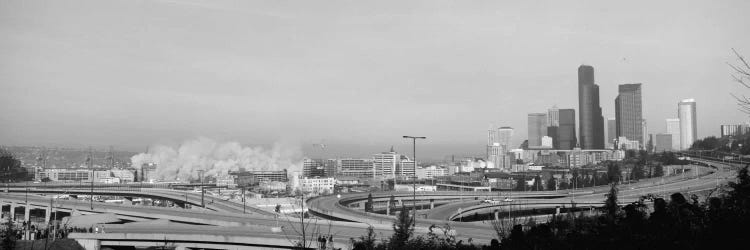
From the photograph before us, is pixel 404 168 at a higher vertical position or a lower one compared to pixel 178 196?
higher

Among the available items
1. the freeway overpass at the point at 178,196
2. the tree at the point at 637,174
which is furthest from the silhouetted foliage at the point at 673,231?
the tree at the point at 637,174

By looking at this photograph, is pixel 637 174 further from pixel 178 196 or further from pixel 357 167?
pixel 357 167

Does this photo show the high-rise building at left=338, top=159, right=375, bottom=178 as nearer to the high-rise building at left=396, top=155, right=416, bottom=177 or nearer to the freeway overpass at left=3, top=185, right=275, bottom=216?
the high-rise building at left=396, top=155, right=416, bottom=177

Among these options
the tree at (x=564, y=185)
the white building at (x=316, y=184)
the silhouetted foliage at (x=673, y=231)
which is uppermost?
the silhouetted foliage at (x=673, y=231)

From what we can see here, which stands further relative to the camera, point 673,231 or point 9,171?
point 9,171

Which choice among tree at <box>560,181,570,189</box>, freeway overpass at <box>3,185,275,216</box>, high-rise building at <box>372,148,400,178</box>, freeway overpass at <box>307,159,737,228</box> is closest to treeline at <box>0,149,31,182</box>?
freeway overpass at <box>3,185,275,216</box>

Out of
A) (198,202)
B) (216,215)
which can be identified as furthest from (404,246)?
(198,202)

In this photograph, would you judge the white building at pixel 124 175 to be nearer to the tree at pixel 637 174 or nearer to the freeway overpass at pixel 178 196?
the freeway overpass at pixel 178 196

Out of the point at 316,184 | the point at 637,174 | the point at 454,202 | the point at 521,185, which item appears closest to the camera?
the point at 454,202

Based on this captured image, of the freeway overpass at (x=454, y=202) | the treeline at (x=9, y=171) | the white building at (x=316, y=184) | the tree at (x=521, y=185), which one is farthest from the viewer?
the white building at (x=316, y=184)

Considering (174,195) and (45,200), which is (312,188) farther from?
(45,200)

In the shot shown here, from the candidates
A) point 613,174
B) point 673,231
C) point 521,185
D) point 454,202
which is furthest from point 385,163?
point 673,231

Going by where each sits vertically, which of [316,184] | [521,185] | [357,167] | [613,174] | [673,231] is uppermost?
[613,174]

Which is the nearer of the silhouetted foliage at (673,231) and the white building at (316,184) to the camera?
the silhouetted foliage at (673,231)
